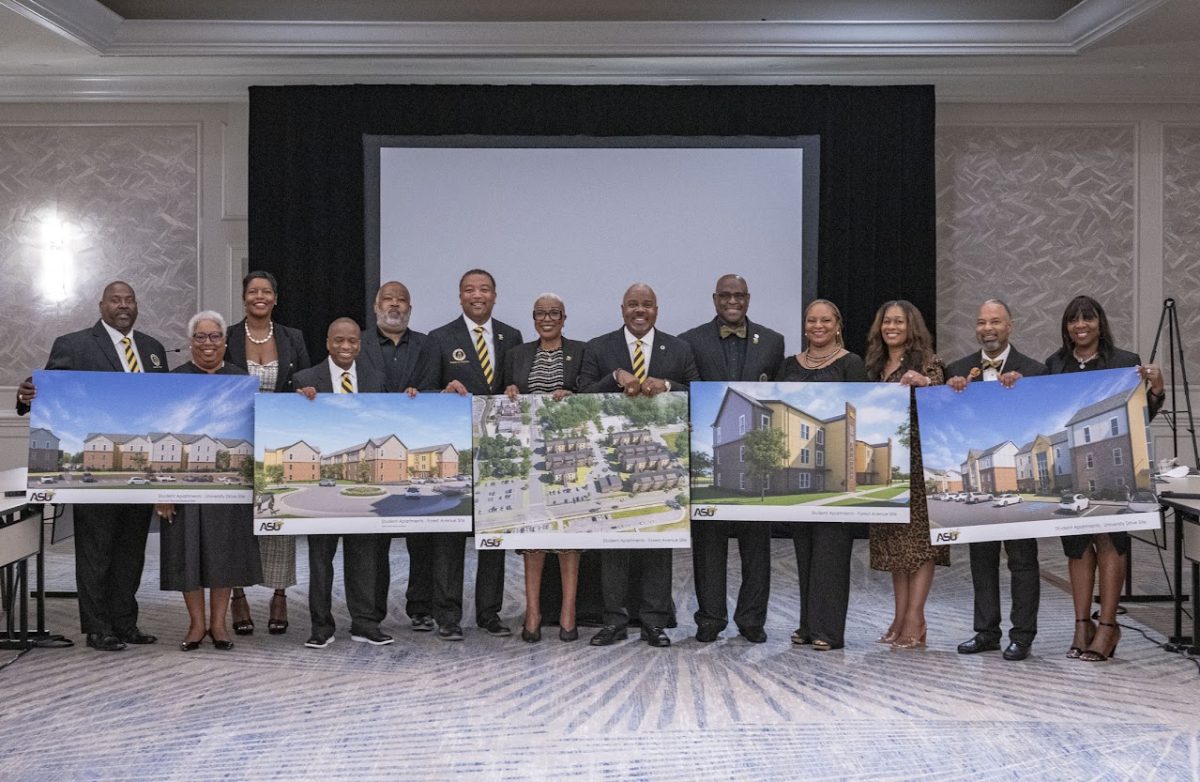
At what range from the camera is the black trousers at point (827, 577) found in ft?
14.2

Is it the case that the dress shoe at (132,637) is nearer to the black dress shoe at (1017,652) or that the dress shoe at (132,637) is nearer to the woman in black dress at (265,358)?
the woman in black dress at (265,358)

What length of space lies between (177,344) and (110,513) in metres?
4.06

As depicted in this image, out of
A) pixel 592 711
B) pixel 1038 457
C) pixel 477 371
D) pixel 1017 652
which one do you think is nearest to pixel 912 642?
pixel 1017 652

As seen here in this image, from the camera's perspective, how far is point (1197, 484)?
4.79 m

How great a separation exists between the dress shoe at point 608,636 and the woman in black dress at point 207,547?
143 centimetres

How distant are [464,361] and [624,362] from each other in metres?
0.73

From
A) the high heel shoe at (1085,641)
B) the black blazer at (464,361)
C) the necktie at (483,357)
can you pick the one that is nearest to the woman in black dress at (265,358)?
the black blazer at (464,361)

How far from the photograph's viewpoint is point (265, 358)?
4.68m

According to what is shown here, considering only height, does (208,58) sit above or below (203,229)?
above

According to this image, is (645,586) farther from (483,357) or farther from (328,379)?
(328,379)

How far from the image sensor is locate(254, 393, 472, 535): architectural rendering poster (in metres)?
4.22

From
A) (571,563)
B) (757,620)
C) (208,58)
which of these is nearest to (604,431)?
(571,563)

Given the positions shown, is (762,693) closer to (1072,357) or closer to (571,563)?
(571,563)

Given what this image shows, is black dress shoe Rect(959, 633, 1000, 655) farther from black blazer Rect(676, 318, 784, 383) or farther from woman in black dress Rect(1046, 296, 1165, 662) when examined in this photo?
black blazer Rect(676, 318, 784, 383)
